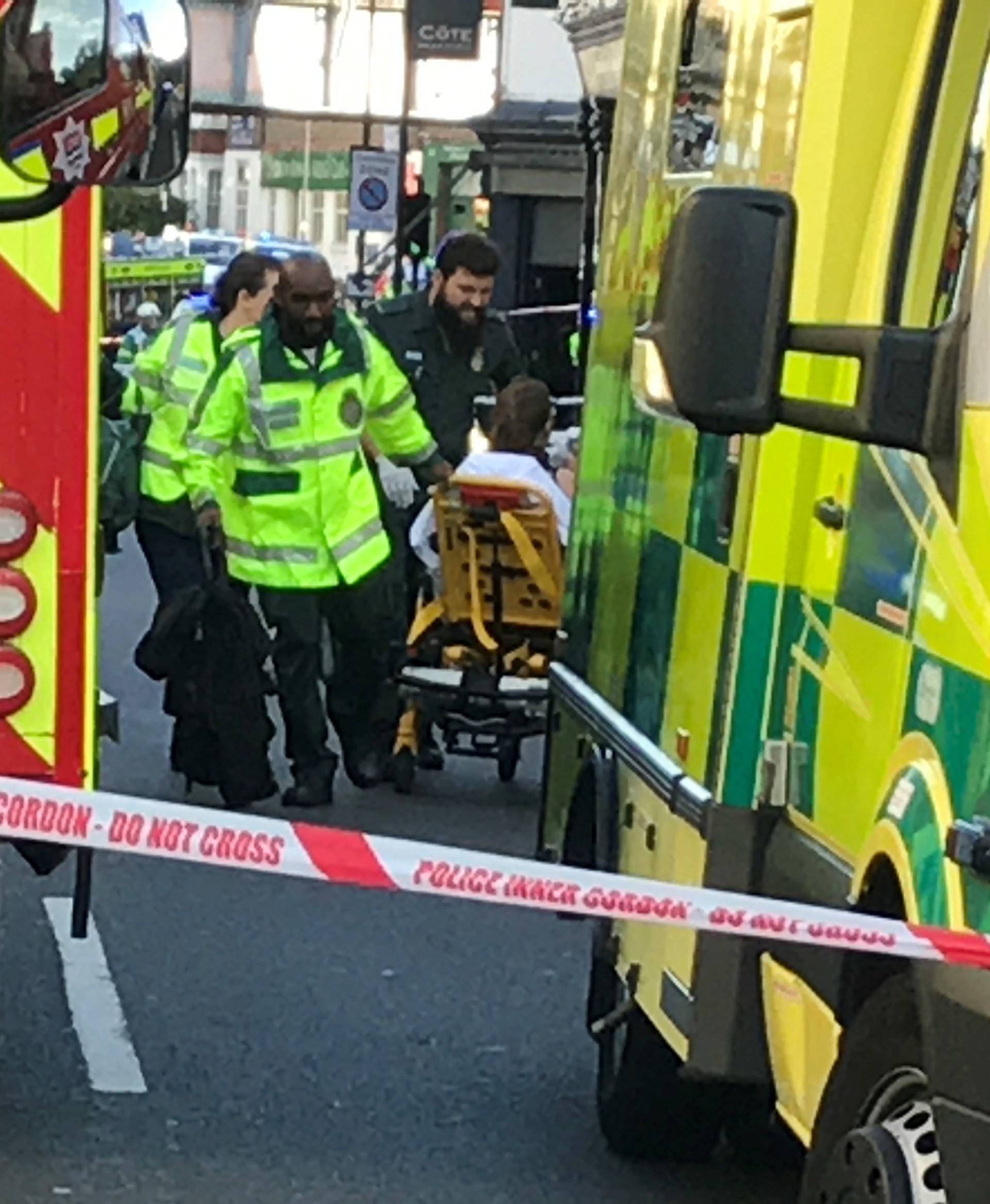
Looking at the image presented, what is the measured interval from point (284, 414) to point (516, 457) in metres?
0.99

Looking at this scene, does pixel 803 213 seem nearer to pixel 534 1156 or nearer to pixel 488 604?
pixel 534 1156

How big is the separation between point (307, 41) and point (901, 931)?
42.5m

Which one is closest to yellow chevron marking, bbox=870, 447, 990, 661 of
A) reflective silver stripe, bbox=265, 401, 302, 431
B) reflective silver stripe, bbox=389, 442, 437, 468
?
reflective silver stripe, bbox=265, 401, 302, 431

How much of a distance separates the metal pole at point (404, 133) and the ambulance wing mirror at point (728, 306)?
77.9ft

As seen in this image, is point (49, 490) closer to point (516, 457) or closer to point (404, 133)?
point (516, 457)

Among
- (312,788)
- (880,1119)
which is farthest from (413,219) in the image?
(880,1119)

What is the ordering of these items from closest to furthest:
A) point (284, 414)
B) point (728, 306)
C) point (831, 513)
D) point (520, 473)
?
point (728, 306)
point (831, 513)
point (284, 414)
point (520, 473)

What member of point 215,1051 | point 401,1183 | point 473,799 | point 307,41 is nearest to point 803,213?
point 401,1183

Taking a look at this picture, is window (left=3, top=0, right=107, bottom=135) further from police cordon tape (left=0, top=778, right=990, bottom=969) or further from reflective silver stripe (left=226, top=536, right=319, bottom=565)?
reflective silver stripe (left=226, top=536, right=319, bottom=565)

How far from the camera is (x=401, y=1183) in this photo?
Result: 6215mm

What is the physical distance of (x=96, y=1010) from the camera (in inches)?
297

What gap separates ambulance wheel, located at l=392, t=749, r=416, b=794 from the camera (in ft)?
36.3

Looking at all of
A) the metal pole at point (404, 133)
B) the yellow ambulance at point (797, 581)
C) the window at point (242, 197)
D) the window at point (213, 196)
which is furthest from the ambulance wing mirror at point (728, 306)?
the window at point (213, 196)

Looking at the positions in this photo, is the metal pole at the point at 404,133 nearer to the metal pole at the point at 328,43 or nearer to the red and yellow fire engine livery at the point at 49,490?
the metal pole at the point at 328,43
